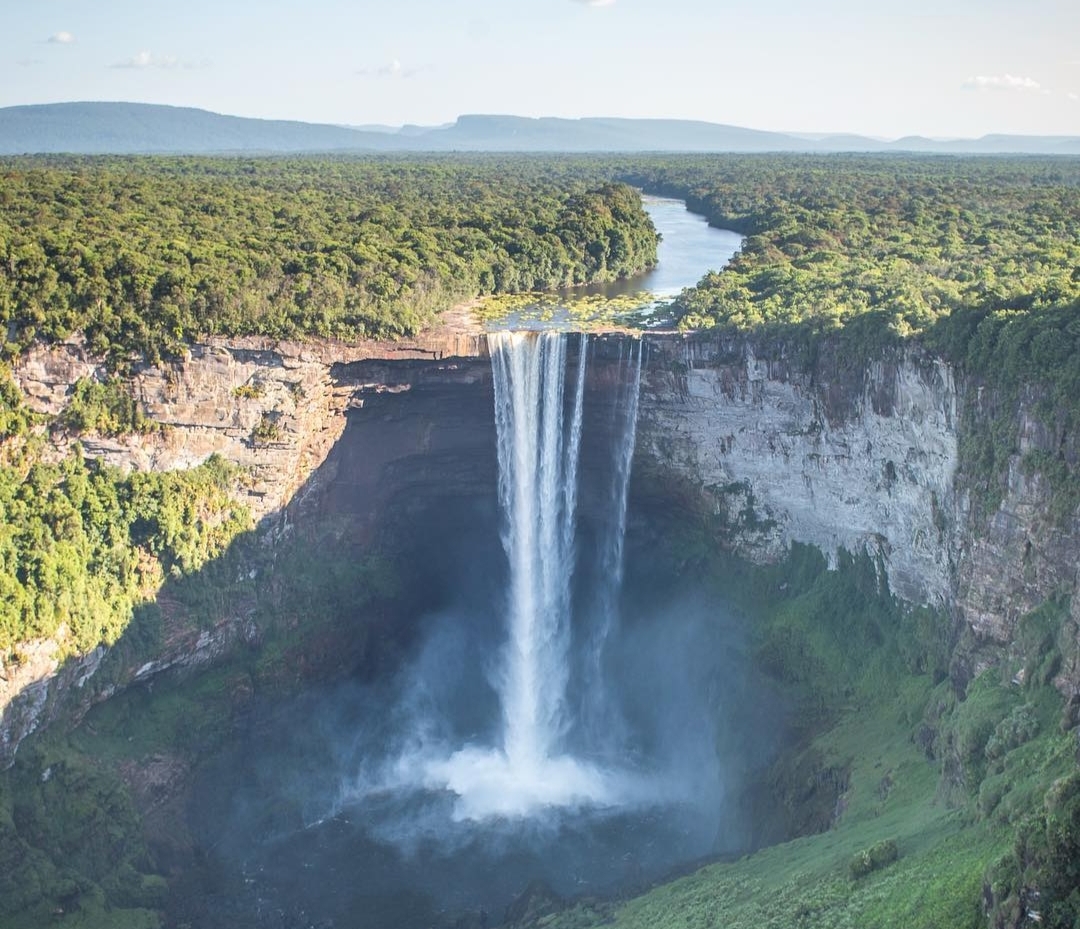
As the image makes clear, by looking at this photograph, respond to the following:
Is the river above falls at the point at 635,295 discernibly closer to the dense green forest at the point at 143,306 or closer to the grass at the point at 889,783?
the dense green forest at the point at 143,306

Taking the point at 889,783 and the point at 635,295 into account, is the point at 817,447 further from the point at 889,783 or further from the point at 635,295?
the point at 635,295

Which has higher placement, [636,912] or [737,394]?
[737,394]

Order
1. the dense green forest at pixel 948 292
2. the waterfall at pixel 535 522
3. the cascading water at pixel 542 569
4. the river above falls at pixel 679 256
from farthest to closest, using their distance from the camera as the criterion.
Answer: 1. the river above falls at pixel 679 256
2. the waterfall at pixel 535 522
3. the cascading water at pixel 542 569
4. the dense green forest at pixel 948 292

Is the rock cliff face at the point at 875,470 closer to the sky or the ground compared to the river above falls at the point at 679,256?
closer to the ground

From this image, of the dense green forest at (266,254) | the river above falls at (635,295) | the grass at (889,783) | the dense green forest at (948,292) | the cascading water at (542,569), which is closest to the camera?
the grass at (889,783)

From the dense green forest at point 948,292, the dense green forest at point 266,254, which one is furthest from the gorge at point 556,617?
the dense green forest at point 266,254

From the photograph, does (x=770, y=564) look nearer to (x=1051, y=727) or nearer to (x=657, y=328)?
(x=657, y=328)

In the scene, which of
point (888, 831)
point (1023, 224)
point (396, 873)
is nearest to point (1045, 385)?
point (888, 831)

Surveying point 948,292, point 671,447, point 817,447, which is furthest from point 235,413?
point 948,292
